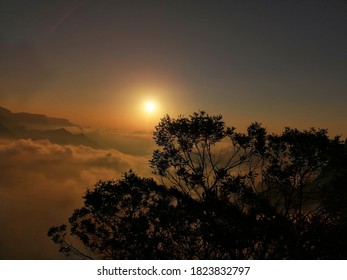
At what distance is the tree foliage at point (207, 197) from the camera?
45.4ft

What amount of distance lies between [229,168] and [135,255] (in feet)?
20.6

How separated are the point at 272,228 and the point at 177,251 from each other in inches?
201

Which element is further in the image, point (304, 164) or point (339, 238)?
point (304, 164)

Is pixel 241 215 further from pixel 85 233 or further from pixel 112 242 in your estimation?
pixel 85 233

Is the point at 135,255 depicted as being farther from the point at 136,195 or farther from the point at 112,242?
the point at 136,195

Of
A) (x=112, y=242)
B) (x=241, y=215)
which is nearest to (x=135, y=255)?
(x=112, y=242)

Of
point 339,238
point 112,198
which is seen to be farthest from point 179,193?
point 339,238

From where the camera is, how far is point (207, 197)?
14.5 m

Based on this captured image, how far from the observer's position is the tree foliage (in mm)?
13852

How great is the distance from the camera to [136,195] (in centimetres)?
1628

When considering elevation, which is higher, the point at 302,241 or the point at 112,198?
the point at 112,198
